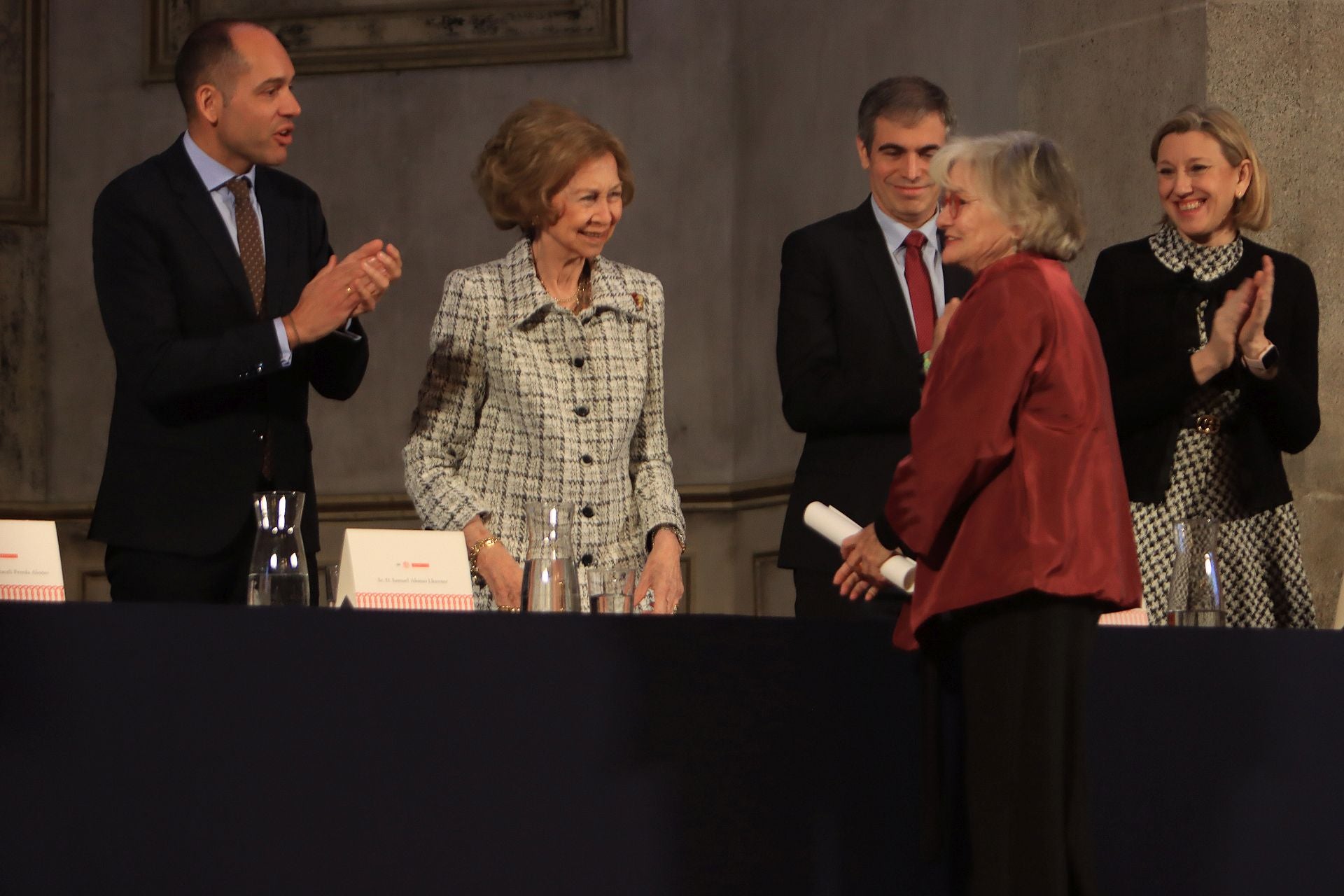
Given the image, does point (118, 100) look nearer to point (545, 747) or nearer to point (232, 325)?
point (232, 325)

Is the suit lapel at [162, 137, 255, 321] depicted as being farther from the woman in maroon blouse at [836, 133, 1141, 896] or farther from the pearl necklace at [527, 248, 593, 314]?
the woman in maroon blouse at [836, 133, 1141, 896]

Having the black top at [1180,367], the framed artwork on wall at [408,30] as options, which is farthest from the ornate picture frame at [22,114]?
the black top at [1180,367]

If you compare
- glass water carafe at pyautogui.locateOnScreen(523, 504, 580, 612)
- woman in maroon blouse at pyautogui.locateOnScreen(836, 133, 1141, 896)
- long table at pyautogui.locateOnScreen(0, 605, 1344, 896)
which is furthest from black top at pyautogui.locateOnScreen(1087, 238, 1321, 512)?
glass water carafe at pyautogui.locateOnScreen(523, 504, 580, 612)

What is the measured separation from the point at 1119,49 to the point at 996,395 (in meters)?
2.55

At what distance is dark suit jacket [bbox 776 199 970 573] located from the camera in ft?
10.4

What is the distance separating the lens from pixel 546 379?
3047 mm

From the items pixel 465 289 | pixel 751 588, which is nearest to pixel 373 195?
pixel 751 588

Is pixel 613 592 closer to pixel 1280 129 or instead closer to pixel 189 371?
pixel 189 371

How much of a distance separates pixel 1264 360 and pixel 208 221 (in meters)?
1.83

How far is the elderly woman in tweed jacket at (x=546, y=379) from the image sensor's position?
3.03 m

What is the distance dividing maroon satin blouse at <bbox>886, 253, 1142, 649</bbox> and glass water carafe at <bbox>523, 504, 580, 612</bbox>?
1.54 ft

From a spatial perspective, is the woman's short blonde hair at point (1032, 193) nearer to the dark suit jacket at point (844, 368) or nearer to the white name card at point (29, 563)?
the dark suit jacket at point (844, 368)

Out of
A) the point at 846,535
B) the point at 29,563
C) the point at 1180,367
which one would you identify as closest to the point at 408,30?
the point at 1180,367

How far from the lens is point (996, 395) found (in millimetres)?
2145
